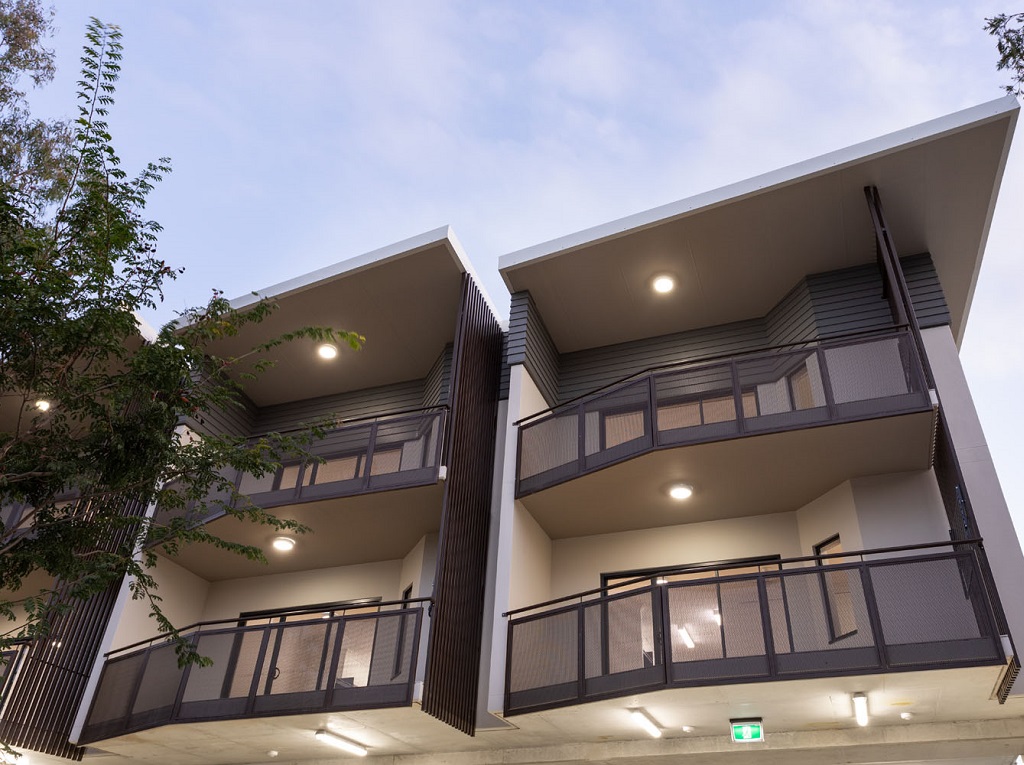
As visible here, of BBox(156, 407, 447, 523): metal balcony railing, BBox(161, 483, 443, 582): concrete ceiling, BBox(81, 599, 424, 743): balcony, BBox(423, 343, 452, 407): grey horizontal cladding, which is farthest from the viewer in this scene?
BBox(423, 343, 452, 407): grey horizontal cladding

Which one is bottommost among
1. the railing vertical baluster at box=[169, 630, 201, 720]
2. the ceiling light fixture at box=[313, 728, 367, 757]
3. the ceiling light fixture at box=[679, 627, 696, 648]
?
the ceiling light fixture at box=[313, 728, 367, 757]

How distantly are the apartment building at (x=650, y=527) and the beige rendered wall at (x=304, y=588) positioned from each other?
5 centimetres

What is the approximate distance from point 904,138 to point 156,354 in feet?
33.7

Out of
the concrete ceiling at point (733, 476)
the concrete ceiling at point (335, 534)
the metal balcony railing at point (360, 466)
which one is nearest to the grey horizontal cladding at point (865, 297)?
the concrete ceiling at point (733, 476)

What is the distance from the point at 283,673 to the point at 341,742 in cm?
135

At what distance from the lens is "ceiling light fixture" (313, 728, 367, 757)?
11.1m

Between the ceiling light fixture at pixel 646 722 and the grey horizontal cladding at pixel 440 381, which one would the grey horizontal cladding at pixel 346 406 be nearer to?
the grey horizontal cladding at pixel 440 381

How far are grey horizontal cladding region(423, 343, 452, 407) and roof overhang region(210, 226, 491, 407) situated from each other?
215 mm

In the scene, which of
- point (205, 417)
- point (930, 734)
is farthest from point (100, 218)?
point (930, 734)

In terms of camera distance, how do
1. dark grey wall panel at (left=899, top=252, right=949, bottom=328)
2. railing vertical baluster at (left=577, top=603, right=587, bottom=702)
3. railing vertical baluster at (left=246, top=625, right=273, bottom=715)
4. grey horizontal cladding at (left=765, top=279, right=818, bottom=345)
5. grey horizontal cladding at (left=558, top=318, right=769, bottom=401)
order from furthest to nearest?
1. grey horizontal cladding at (left=558, top=318, right=769, bottom=401)
2. grey horizontal cladding at (left=765, top=279, right=818, bottom=345)
3. dark grey wall panel at (left=899, top=252, right=949, bottom=328)
4. railing vertical baluster at (left=246, top=625, right=273, bottom=715)
5. railing vertical baluster at (left=577, top=603, right=587, bottom=702)

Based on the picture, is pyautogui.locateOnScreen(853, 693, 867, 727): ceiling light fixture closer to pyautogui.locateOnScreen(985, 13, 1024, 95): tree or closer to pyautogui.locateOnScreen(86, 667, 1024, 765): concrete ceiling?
pyautogui.locateOnScreen(86, 667, 1024, 765): concrete ceiling

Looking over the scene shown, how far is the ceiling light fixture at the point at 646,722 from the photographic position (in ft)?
32.7

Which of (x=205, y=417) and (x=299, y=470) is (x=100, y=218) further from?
(x=205, y=417)

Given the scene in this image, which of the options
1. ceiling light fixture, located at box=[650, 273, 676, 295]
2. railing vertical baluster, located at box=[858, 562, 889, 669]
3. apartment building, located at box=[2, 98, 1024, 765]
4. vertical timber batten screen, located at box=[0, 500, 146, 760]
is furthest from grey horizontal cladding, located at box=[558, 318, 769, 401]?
vertical timber batten screen, located at box=[0, 500, 146, 760]
